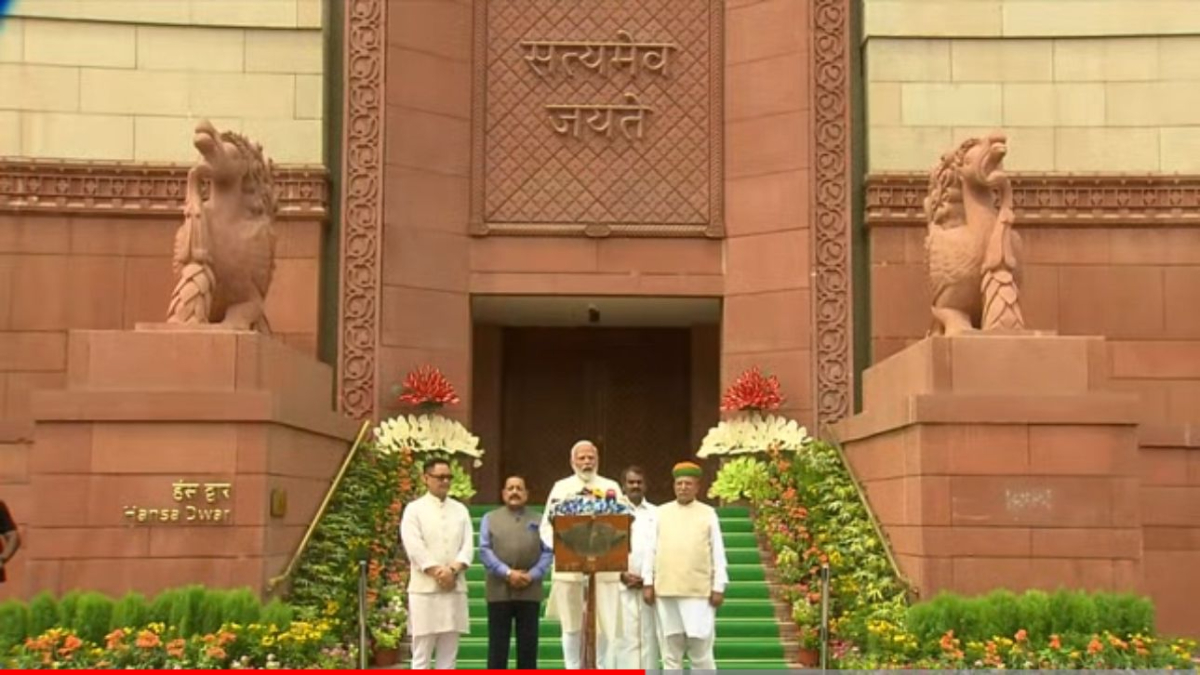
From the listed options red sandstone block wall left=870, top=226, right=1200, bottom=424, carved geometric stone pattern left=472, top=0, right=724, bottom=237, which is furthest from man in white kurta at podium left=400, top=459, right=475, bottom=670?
red sandstone block wall left=870, top=226, right=1200, bottom=424

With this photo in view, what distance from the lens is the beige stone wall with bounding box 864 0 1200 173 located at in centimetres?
1633

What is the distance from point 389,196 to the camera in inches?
655

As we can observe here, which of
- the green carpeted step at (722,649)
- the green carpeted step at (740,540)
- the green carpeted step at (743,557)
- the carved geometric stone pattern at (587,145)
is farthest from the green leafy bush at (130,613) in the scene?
the carved geometric stone pattern at (587,145)

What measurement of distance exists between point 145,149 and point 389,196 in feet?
8.63

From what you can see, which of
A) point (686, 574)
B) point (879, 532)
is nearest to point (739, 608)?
point (879, 532)

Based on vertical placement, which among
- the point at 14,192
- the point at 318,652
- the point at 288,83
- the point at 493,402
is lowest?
the point at 318,652

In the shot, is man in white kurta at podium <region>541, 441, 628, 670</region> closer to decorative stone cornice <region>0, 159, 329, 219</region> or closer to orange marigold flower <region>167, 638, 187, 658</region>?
orange marigold flower <region>167, 638, 187, 658</region>

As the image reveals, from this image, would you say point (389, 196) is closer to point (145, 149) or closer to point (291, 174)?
point (291, 174)

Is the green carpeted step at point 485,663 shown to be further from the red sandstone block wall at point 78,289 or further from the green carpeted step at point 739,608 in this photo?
the red sandstone block wall at point 78,289

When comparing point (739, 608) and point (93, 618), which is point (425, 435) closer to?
point (739, 608)

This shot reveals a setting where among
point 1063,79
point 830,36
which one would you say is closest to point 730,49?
point 830,36

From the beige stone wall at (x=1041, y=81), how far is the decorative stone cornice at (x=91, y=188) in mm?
6878

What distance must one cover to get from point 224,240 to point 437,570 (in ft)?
12.8

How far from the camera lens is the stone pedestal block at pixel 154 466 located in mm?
11148
